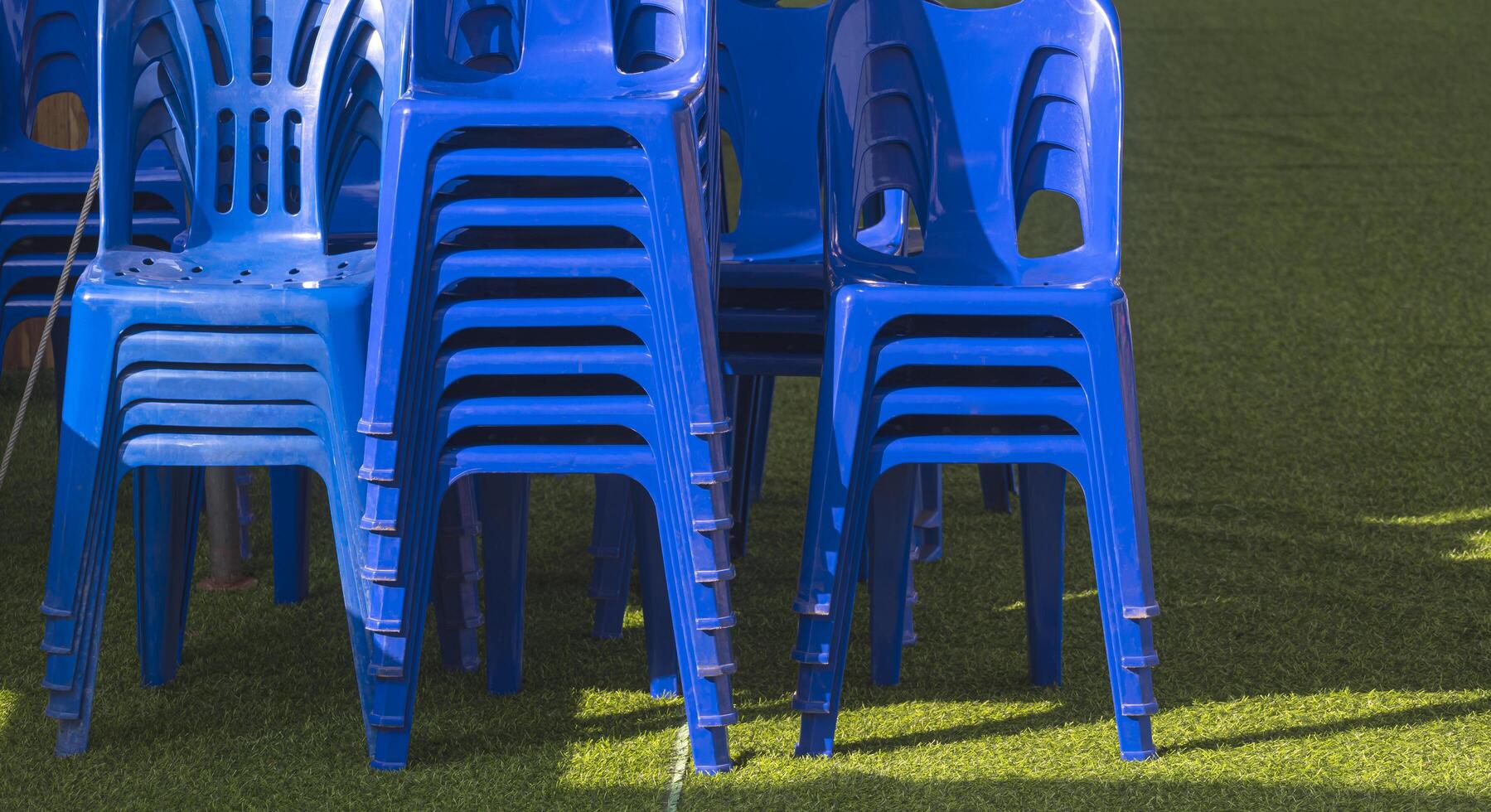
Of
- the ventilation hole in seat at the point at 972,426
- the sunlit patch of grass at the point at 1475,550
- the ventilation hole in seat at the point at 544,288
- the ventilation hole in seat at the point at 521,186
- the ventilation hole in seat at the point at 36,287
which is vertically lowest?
the sunlit patch of grass at the point at 1475,550

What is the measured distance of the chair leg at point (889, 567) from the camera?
99.6 inches

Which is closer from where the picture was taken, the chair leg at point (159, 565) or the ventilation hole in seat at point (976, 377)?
the ventilation hole in seat at point (976, 377)

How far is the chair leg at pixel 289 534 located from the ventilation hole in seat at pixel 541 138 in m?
1.01

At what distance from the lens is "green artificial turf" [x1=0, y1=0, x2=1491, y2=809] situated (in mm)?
2281

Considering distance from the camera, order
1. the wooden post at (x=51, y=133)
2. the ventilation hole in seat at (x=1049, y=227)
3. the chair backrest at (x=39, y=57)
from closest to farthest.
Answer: the chair backrest at (x=39, y=57) < the wooden post at (x=51, y=133) < the ventilation hole in seat at (x=1049, y=227)

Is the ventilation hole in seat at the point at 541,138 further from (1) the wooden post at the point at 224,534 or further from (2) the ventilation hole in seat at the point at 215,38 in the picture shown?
(1) the wooden post at the point at 224,534

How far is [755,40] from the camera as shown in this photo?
325cm

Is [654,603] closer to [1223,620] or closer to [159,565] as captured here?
[159,565]

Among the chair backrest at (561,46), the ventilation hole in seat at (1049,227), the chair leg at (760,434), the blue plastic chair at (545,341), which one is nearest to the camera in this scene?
the blue plastic chair at (545,341)

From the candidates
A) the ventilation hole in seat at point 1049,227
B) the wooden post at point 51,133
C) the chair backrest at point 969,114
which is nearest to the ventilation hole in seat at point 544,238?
the chair backrest at point 969,114

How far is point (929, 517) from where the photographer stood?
10.7ft

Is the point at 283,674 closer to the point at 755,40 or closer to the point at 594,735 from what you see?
the point at 594,735

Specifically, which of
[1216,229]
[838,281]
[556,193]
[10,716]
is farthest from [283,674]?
[1216,229]

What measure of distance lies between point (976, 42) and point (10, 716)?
1977 millimetres
